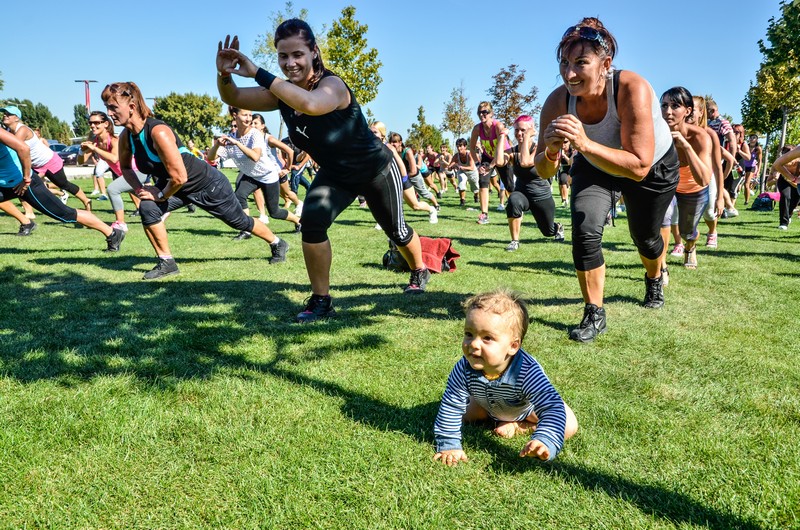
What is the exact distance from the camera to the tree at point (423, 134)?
5572 cm

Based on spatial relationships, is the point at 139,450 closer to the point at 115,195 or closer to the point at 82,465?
the point at 82,465

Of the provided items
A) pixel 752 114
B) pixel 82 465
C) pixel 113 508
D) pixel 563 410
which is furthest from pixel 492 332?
pixel 752 114

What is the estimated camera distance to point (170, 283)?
19.8 ft

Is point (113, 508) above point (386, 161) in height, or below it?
below

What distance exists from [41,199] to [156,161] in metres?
2.52

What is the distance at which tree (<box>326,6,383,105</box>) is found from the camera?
1150 inches

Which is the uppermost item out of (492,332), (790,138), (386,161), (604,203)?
(790,138)

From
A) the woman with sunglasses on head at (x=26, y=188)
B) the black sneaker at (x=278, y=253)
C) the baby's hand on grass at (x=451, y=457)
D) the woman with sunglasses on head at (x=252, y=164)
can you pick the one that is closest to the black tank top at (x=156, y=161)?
the black sneaker at (x=278, y=253)

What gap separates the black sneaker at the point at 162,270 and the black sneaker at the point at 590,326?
4.75 m

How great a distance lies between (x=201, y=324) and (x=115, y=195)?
20.2ft

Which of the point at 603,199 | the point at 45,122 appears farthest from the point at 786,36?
the point at 45,122

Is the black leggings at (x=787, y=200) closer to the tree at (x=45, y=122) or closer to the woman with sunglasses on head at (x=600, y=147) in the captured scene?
the woman with sunglasses on head at (x=600, y=147)

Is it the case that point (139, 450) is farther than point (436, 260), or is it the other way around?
point (436, 260)

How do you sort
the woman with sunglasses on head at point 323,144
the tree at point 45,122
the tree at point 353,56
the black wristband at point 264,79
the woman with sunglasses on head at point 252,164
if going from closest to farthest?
the black wristband at point 264,79
the woman with sunglasses on head at point 323,144
the woman with sunglasses on head at point 252,164
the tree at point 353,56
the tree at point 45,122
